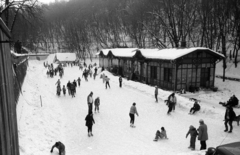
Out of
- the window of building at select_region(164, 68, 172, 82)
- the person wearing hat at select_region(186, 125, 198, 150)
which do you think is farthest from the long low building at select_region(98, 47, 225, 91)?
the person wearing hat at select_region(186, 125, 198, 150)

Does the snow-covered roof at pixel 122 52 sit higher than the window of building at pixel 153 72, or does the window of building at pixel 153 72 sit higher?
the snow-covered roof at pixel 122 52

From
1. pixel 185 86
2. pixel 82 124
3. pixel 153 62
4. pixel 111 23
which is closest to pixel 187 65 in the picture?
pixel 185 86

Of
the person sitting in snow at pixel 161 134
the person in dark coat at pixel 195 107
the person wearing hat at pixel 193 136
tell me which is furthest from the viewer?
the person in dark coat at pixel 195 107

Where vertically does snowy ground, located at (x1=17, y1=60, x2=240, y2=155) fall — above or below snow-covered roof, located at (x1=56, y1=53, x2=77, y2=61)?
below

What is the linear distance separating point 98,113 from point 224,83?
791 inches

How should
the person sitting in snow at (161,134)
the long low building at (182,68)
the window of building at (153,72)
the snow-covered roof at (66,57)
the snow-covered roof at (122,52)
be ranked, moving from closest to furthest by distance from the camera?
1. the person sitting in snow at (161,134)
2. the long low building at (182,68)
3. the window of building at (153,72)
4. the snow-covered roof at (122,52)
5. the snow-covered roof at (66,57)

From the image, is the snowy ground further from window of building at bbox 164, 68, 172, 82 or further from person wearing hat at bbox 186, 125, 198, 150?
window of building at bbox 164, 68, 172, 82

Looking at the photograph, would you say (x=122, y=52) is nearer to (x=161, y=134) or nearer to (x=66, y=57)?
(x=161, y=134)

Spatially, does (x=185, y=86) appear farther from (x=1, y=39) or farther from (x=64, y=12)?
(x=64, y=12)

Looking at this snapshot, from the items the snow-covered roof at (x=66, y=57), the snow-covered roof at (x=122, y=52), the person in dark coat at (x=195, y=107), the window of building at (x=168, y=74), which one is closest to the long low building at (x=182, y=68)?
the window of building at (x=168, y=74)

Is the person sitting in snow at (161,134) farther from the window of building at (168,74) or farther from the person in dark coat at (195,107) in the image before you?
the window of building at (168,74)

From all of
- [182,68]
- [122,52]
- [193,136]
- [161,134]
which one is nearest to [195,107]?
[161,134]

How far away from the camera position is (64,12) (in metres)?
96.2

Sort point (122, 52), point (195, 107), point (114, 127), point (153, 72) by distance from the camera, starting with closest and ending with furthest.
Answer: point (114, 127) < point (195, 107) < point (153, 72) < point (122, 52)
